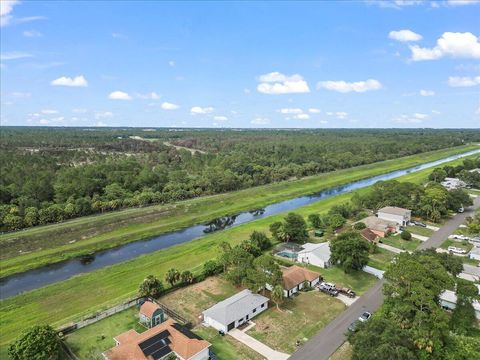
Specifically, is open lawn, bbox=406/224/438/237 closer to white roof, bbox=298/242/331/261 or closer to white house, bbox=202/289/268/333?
white roof, bbox=298/242/331/261

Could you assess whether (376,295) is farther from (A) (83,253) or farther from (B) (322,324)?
(A) (83,253)

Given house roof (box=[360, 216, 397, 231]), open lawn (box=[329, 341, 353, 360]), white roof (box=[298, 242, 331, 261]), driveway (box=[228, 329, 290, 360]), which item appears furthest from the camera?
house roof (box=[360, 216, 397, 231])

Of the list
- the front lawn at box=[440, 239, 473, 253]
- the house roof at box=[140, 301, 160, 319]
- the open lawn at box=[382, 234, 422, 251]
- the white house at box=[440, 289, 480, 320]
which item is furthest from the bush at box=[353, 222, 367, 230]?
the house roof at box=[140, 301, 160, 319]

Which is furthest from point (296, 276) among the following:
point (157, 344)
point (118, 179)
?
point (118, 179)

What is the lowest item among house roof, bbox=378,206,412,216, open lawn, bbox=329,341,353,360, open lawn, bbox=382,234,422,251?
open lawn, bbox=329,341,353,360

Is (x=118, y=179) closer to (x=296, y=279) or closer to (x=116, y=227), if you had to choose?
(x=116, y=227)
